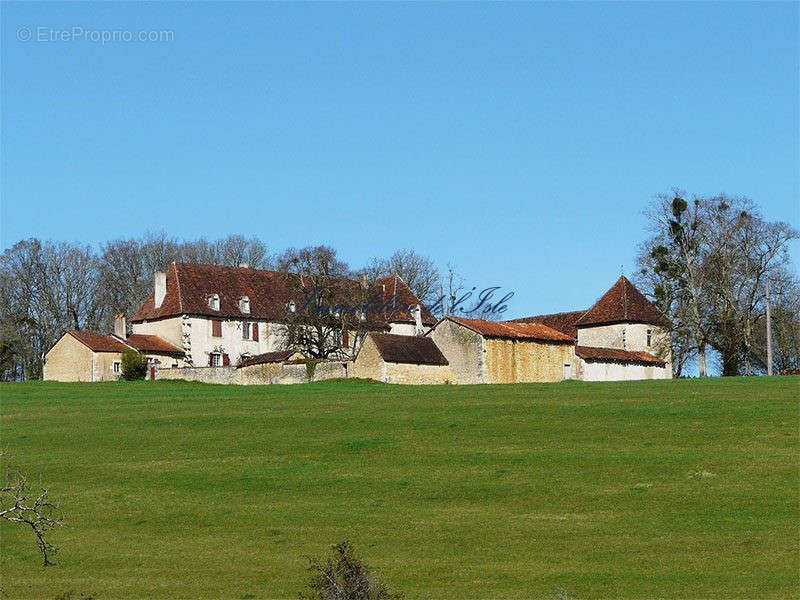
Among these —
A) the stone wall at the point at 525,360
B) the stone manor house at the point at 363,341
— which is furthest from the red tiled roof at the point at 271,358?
the stone wall at the point at 525,360

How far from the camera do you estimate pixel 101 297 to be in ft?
317

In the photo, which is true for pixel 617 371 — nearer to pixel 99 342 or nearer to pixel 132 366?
pixel 132 366

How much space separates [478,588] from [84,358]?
5713 cm

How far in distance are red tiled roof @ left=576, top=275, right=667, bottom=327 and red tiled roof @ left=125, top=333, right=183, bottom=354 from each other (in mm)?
25584

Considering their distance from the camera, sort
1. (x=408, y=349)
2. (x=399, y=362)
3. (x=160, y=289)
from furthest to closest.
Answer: (x=160, y=289), (x=408, y=349), (x=399, y=362)

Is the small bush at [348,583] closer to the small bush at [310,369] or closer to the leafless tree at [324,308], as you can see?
the small bush at [310,369]

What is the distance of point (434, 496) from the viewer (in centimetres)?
2458

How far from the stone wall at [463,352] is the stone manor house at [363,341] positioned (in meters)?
0.06

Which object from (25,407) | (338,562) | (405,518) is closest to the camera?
(338,562)

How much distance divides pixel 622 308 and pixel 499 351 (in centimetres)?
1661

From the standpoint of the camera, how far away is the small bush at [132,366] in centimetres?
6912

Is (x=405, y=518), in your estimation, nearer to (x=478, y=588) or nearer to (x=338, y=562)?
(x=478, y=588)

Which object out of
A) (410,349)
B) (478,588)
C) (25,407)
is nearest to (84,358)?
(410,349)

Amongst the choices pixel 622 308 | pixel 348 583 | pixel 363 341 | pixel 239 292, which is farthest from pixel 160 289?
pixel 348 583
